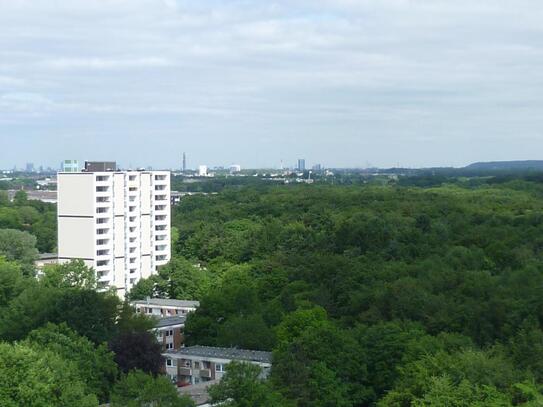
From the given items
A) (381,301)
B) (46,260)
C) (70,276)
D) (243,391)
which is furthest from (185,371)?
(46,260)

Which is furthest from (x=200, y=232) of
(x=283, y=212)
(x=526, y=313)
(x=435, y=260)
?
(x=526, y=313)

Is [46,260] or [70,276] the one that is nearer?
[70,276]

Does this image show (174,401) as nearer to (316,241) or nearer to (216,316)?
(216,316)

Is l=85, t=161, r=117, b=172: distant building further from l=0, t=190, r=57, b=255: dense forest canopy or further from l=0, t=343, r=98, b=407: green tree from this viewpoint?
l=0, t=343, r=98, b=407: green tree

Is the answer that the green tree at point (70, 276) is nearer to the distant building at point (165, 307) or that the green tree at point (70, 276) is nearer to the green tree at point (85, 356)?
the distant building at point (165, 307)

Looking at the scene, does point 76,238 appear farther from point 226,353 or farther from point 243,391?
point 243,391

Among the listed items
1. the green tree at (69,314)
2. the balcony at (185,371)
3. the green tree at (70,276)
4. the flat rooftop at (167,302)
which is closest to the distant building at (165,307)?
the flat rooftop at (167,302)
